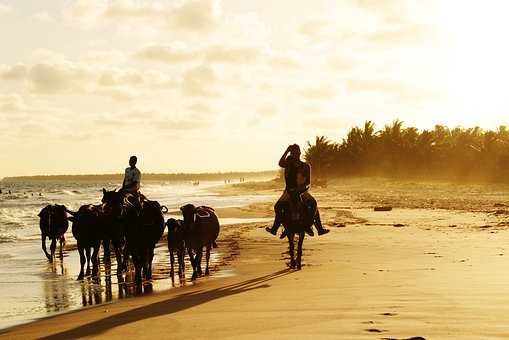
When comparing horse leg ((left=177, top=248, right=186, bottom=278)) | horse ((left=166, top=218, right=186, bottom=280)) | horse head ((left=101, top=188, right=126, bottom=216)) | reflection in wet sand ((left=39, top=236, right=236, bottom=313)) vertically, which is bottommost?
reflection in wet sand ((left=39, top=236, right=236, bottom=313))

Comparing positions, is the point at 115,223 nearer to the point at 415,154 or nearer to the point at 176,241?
the point at 176,241

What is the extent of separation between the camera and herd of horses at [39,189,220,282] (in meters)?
13.1

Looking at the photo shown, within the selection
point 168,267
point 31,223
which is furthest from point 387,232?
point 31,223

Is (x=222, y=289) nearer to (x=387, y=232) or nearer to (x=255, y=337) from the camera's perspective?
(x=255, y=337)

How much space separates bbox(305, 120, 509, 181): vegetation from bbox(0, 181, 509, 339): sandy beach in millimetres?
65600

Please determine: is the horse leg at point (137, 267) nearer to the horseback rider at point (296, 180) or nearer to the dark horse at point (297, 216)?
the horseback rider at point (296, 180)

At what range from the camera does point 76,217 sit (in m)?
15.6

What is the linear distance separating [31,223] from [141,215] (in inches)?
981

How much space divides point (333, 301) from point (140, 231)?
5771 millimetres

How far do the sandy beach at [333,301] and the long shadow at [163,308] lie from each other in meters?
0.02

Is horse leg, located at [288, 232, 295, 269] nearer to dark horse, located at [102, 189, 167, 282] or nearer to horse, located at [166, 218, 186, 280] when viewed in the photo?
horse, located at [166, 218, 186, 280]

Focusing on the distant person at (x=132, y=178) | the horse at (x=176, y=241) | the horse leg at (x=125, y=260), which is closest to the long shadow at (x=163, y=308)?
the horse at (x=176, y=241)

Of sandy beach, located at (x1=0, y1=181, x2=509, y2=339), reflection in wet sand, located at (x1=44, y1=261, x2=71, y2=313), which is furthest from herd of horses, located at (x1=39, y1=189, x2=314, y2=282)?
sandy beach, located at (x1=0, y1=181, x2=509, y2=339)

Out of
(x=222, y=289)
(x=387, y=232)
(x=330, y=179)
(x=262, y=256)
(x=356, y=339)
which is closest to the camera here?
(x=356, y=339)
